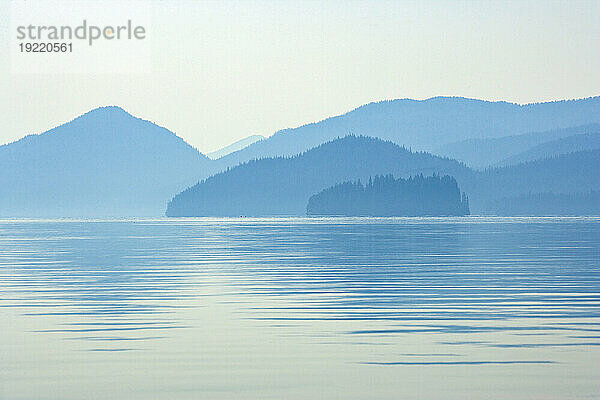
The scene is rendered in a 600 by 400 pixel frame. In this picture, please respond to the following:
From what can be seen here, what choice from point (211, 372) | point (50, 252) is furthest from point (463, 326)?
point (50, 252)

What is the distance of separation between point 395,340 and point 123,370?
588 cm

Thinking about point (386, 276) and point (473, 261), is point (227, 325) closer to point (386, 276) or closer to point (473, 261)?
point (386, 276)

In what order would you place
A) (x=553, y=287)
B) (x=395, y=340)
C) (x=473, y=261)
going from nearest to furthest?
(x=395, y=340) → (x=553, y=287) → (x=473, y=261)

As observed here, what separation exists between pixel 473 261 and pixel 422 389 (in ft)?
113

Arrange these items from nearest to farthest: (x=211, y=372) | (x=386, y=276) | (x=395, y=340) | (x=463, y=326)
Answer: (x=211, y=372), (x=395, y=340), (x=463, y=326), (x=386, y=276)

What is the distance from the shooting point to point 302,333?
24.6m

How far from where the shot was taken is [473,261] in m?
51.8

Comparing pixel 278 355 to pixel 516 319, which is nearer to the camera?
pixel 278 355

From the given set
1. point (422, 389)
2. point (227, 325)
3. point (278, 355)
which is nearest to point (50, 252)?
point (227, 325)

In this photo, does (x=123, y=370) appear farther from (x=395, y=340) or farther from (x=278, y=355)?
(x=395, y=340)

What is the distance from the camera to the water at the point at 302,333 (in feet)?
60.2

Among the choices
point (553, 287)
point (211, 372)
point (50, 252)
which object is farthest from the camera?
point (50, 252)

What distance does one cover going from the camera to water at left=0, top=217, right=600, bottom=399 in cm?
1836

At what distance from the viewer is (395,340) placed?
919 inches
